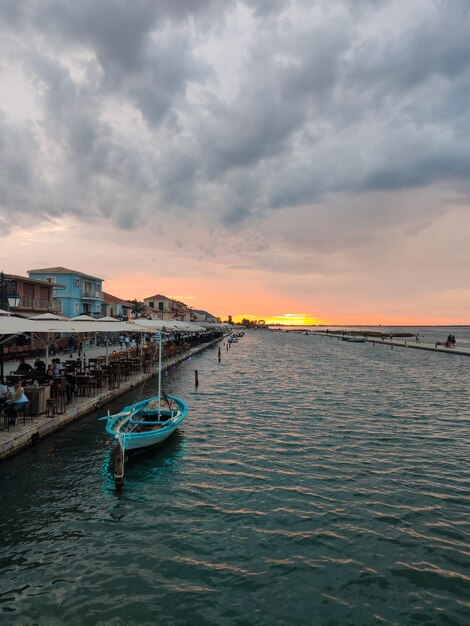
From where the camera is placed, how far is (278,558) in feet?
26.9

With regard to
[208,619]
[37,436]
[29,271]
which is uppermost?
[29,271]

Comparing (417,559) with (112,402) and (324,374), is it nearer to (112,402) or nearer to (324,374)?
(112,402)

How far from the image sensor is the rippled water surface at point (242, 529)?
685 cm

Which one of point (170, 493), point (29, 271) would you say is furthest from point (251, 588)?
point (29, 271)

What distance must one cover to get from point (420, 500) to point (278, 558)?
202 inches

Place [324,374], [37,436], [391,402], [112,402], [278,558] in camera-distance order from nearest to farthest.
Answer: [278,558], [37,436], [112,402], [391,402], [324,374]

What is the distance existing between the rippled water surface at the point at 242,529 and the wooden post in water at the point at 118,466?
359mm

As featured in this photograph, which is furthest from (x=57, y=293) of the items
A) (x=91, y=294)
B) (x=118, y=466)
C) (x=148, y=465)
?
(x=118, y=466)

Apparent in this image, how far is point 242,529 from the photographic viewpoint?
9266mm

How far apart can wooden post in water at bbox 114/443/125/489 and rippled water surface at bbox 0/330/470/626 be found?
36cm

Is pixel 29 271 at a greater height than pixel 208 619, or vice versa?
pixel 29 271

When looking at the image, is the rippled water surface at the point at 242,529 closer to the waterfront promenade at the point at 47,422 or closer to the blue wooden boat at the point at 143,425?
the waterfront promenade at the point at 47,422

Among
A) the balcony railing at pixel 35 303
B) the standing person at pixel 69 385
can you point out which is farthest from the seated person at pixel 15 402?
the balcony railing at pixel 35 303

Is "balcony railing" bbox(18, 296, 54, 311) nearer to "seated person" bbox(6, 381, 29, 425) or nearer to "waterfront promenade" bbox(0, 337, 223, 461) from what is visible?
"waterfront promenade" bbox(0, 337, 223, 461)
